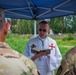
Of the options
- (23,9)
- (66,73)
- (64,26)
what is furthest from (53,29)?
(66,73)

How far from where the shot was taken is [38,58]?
4.98 metres

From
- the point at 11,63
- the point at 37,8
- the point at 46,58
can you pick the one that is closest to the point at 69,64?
the point at 11,63

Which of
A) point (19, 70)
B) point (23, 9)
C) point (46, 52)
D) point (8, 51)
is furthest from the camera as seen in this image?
point (23, 9)

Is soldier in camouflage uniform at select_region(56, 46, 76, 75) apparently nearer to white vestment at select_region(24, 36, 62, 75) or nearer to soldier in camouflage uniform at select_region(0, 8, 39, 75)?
soldier in camouflage uniform at select_region(0, 8, 39, 75)

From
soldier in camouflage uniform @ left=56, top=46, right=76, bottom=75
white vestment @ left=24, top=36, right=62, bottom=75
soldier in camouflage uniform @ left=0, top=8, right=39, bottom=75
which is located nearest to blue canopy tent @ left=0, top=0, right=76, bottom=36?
white vestment @ left=24, top=36, right=62, bottom=75

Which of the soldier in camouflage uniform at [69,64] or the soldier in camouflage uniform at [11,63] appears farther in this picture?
the soldier in camouflage uniform at [69,64]

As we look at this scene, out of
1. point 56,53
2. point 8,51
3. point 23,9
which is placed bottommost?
point 56,53

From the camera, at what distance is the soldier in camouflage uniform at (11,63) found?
1.91m

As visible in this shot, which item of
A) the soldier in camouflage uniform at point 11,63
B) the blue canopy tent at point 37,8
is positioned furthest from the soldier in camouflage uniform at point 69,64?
the blue canopy tent at point 37,8

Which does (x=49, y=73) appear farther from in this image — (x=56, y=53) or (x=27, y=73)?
(x=27, y=73)

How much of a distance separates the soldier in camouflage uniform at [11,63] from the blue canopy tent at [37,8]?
351cm

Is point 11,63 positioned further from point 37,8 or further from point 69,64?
point 37,8

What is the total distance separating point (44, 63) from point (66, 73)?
2.71 meters

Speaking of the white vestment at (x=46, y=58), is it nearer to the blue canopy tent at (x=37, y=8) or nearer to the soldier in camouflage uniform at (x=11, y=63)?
the blue canopy tent at (x=37, y=8)
